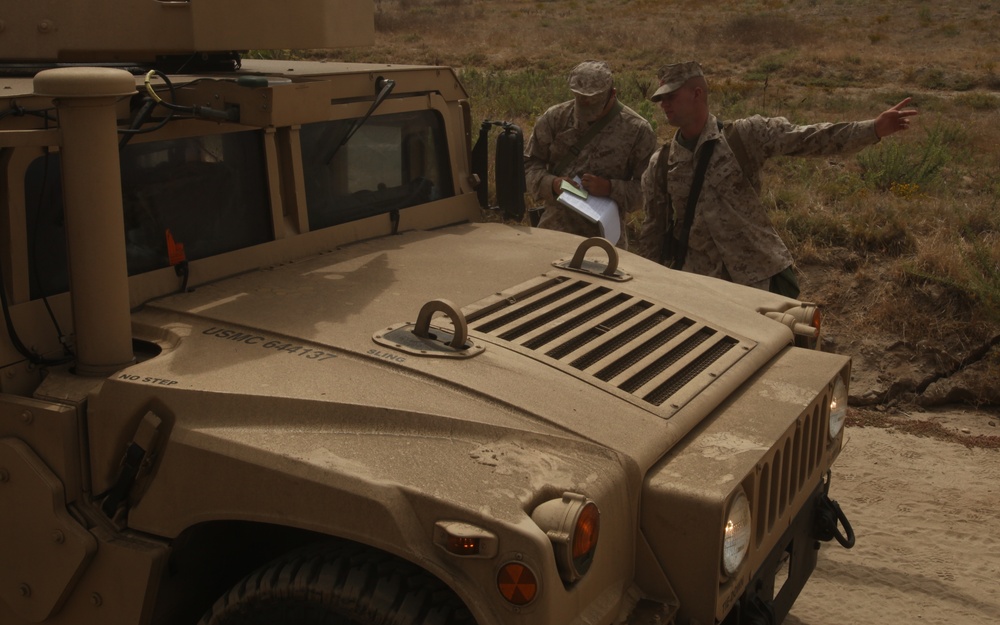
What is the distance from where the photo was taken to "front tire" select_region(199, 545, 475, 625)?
92.7 inches

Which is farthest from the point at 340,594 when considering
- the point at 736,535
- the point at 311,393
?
the point at 736,535

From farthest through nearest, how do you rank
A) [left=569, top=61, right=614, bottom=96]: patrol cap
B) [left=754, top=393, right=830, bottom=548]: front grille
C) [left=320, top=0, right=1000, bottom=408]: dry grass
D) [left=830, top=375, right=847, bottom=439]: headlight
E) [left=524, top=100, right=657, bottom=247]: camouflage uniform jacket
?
[left=320, top=0, right=1000, bottom=408]: dry grass → [left=524, top=100, right=657, bottom=247]: camouflage uniform jacket → [left=569, top=61, right=614, bottom=96]: patrol cap → [left=830, top=375, right=847, bottom=439]: headlight → [left=754, top=393, right=830, bottom=548]: front grille

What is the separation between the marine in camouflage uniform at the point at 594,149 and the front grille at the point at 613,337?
77.8 inches

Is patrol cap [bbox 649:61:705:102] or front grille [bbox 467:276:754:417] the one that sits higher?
patrol cap [bbox 649:61:705:102]

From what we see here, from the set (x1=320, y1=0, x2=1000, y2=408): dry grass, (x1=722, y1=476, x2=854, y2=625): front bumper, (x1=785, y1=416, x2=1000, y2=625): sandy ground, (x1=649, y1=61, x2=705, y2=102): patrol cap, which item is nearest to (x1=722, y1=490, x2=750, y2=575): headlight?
(x1=722, y1=476, x2=854, y2=625): front bumper

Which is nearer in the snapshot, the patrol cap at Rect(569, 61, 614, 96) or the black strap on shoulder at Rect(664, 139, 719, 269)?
the black strap on shoulder at Rect(664, 139, 719, 269)

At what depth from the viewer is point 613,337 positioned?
3201mm

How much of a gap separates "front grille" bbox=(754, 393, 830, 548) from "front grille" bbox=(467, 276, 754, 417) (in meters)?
0.26

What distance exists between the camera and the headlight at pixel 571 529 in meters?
2.23

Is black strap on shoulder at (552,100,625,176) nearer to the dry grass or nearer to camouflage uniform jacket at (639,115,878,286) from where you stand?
camouflage uniform jacket at (639,115,878,286)

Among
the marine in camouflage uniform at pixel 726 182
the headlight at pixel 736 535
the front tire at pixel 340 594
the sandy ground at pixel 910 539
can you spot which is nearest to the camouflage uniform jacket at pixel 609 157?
the marine in camouflage uniform at pixel 726 182

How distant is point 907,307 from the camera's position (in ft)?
22.0

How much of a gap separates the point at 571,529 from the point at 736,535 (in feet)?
1.74

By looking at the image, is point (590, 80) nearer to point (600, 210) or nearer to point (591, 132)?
point (591, 132)
